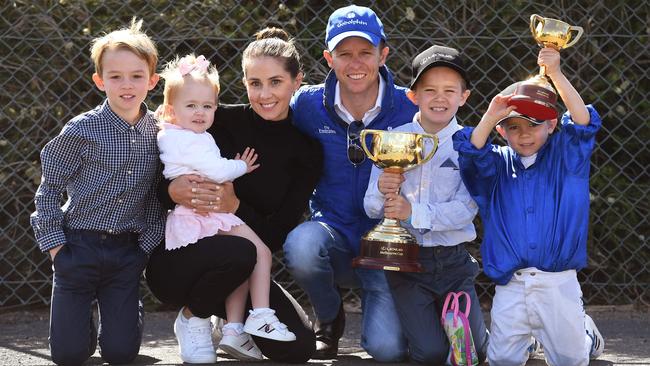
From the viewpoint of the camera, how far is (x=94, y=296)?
15.8ft

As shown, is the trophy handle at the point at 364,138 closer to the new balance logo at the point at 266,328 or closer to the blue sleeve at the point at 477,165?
the blue sleeve at the point at 477,165

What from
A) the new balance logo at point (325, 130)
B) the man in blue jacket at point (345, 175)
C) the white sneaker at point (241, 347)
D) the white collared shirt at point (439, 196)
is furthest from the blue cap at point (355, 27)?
the white sneaker at point (241, 347)

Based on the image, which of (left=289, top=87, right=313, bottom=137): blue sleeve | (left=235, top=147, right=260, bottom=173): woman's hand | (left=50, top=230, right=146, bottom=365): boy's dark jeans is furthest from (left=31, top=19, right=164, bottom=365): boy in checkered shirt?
(left=289, top=87, right=313, bottom=137): blue sleeve

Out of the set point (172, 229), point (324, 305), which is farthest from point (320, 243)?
point (172, 229)

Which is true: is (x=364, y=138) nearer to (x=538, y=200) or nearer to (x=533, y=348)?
Result: (x=538, y=200)

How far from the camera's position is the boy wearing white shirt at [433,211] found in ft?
15.4

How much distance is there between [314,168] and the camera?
16.2ft

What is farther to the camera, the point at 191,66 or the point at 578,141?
the point at 191,66

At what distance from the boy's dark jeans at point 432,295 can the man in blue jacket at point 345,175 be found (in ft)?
0.32

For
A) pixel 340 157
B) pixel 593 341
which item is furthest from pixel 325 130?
pixel 593 341

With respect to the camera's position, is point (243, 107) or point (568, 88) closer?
point (568, 88)

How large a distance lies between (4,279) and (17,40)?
4.21 feet

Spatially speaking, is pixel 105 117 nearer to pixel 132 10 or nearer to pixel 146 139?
pixel 146 139

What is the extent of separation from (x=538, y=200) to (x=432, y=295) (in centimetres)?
67
